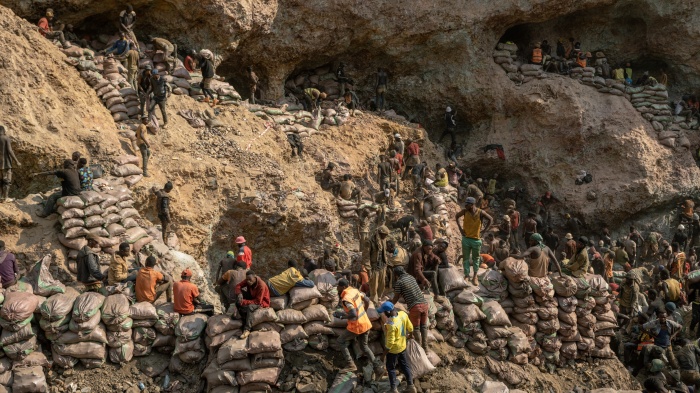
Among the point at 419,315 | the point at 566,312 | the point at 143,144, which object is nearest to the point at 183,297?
the point at 419,315

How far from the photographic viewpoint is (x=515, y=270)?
12.2 meters

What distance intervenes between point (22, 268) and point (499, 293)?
8049mm

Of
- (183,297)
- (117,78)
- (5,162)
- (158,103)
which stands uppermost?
(117,78)

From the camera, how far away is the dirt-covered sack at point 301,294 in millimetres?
10797

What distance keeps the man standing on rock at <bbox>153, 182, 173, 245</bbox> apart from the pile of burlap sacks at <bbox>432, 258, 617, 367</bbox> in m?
5.57

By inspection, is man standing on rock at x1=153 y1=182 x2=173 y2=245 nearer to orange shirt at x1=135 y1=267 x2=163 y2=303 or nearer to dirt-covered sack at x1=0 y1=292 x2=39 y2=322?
orange shirt at x1=135 y1=267 x2=163 y2=303

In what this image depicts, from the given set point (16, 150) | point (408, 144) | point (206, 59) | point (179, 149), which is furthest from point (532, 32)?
point (16, 150)

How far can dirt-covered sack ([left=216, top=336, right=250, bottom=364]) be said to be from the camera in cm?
1017

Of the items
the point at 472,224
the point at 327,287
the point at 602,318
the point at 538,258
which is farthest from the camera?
the point at 602,318

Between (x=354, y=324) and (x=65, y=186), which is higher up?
(x=65, y=186)

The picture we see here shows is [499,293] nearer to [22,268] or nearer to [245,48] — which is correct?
[22,268]

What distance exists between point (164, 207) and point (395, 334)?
20.2 ft

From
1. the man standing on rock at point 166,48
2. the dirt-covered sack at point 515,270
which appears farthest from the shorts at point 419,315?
the man standing on rock at point 166,48

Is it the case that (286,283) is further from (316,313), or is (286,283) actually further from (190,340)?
(190,340)
